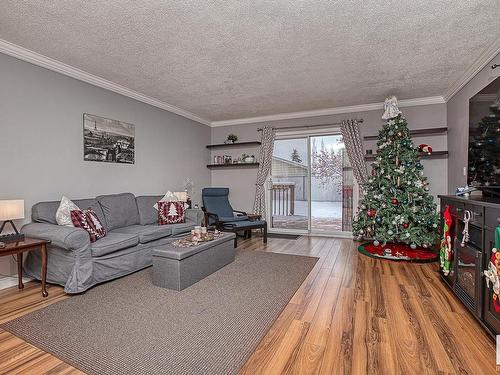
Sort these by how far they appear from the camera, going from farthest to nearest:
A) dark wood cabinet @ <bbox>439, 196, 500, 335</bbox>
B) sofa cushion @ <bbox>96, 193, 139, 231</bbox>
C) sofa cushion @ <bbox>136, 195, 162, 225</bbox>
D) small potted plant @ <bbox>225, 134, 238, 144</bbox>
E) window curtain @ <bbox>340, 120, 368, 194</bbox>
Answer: small potted plant @ <bbox>225, 134, 238, 144</bbox>
window curtain @ <bbox>340, 120, 368, 194</bbox>
sofa cushion @ <bbox>136, 195, 162, 225</bbox>
sofa cushion @ <bbox>96, 193, 139, 231</bbox>
dark wood cabinet @ <bbox>439, 196, 500, 335</bbox>

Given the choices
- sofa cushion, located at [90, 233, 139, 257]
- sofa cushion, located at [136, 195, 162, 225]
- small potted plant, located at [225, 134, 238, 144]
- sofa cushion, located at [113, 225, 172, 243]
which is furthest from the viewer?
small potted plant, located at [225, 134, 238, 144]

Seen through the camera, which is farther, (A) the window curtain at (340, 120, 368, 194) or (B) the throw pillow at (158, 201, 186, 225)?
(A) the window curtain at (340, 120, 368, 194)

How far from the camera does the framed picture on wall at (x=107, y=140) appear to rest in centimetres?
372

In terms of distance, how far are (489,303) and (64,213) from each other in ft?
13.4

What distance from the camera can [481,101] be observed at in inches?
115

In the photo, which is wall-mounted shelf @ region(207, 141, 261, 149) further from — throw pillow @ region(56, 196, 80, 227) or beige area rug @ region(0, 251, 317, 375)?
throw pillow @ region(56, 196, 80, 227)

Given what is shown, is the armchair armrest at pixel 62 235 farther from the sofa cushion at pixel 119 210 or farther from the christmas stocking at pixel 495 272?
the christmas stocking at pixel 495 272

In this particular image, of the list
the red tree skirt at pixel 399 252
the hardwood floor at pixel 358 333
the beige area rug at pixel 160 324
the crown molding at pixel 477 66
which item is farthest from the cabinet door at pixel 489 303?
the crown molding at pixel 477 66

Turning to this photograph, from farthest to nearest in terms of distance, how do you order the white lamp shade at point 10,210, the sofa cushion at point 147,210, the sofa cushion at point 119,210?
the sofa cushion at point 147,210 < the sofa cushion at point 119,210 < the white lamp shade at point 10,210

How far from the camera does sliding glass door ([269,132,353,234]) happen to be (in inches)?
217

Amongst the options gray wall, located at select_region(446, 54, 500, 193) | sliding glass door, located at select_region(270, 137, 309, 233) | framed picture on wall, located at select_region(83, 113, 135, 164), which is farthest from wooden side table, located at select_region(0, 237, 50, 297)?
gray wall, located at select_region(446, 54, 500, 193)

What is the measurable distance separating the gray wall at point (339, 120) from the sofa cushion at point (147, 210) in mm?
2328

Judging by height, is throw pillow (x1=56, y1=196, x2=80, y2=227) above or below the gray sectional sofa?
above

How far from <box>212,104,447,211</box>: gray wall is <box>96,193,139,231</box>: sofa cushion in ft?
8.73
